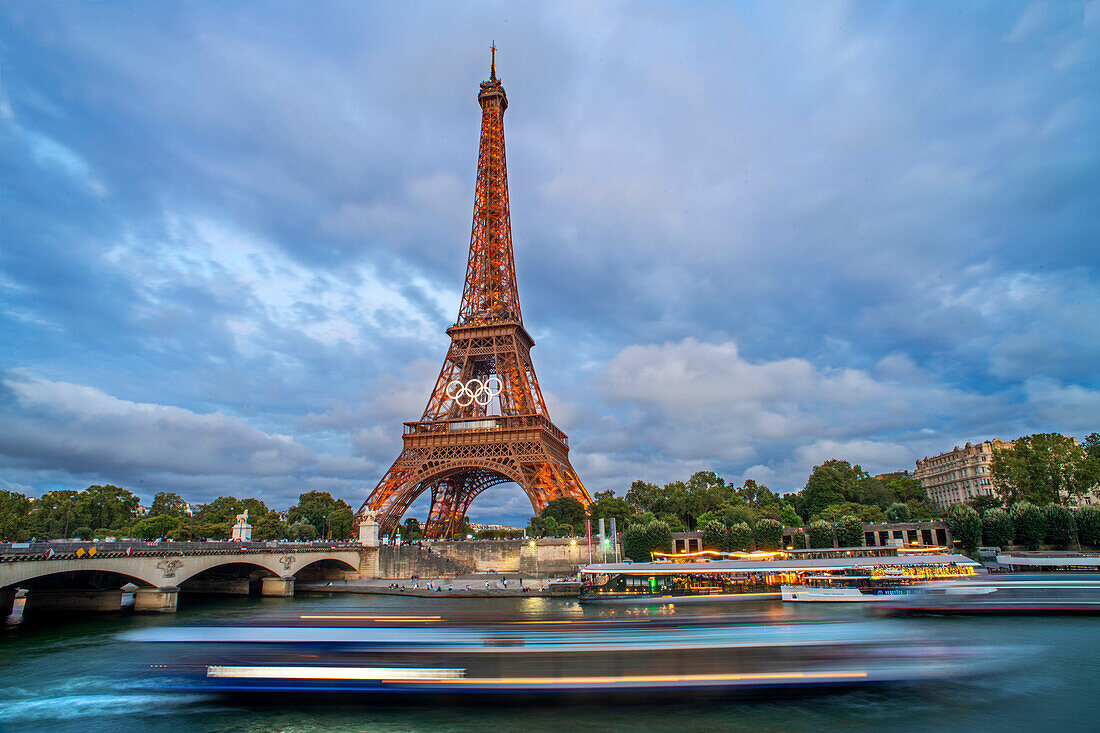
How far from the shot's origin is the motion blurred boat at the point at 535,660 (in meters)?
15.3

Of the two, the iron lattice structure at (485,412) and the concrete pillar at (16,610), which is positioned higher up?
the iron lattice structure at (485,412)

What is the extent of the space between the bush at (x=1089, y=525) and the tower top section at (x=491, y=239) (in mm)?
61311

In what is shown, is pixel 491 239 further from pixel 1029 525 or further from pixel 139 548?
pixel 1029 525

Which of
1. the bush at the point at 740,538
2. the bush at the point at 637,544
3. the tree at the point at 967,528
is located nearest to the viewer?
the tree at the point at 967,528

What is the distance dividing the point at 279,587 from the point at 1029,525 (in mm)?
72189

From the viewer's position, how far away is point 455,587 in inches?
2100

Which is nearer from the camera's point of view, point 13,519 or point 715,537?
point 715,537

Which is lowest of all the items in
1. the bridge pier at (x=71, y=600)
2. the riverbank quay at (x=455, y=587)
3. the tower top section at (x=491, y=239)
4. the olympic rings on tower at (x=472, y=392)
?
the riverbank quay at (x=455, y=587)

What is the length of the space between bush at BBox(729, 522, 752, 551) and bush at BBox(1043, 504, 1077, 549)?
93.2 feet

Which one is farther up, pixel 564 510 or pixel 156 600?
pixel 564 510

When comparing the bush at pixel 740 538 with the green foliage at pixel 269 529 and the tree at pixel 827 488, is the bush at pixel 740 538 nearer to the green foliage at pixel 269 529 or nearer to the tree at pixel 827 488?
the tree at pixel 827 488

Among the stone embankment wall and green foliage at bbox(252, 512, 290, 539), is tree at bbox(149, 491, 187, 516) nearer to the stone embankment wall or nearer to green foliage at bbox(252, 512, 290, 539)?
green foliage at bbox(252, 512, 290, 539)

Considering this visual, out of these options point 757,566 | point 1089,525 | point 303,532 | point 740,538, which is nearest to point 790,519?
point 740,538

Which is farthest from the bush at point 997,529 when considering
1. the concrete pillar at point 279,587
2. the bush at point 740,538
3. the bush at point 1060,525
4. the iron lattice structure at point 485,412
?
the concrete pillar at point 279,587
